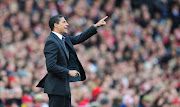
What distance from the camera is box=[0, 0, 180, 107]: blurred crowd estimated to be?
11438 millimetres

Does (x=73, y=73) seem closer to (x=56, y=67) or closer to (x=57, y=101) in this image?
(x=56, y=67)

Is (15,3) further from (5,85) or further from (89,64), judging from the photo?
(5,85)

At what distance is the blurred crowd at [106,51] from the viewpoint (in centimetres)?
1144

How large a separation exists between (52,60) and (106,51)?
1009cm

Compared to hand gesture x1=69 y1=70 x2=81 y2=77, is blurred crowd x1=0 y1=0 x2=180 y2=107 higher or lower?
higher

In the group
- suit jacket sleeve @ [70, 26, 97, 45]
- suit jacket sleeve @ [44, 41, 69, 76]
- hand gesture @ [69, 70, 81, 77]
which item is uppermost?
suit jacket sleeve @ [70, 26, 97, 45]

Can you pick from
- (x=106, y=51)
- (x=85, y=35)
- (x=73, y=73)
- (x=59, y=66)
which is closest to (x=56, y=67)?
(x=59, y=66)

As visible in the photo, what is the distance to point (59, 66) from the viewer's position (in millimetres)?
5742

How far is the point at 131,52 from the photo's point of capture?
53.3 feet

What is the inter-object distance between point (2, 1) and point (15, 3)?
474 millimetres

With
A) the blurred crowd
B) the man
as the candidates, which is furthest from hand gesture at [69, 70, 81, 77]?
the blurred crowd

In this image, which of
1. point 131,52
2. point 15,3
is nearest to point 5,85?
point 15,3

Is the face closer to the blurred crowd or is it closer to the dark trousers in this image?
the dark trousers

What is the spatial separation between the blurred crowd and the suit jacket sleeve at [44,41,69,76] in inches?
136
